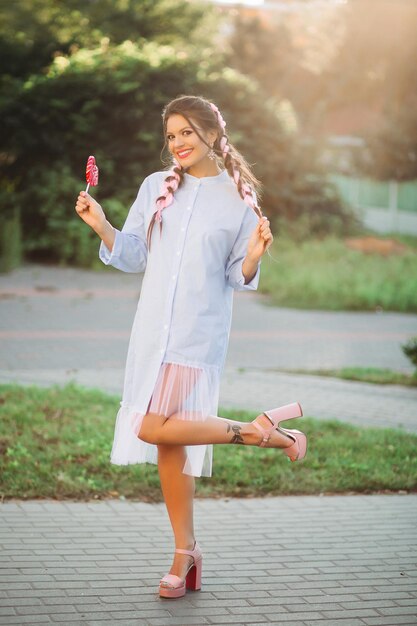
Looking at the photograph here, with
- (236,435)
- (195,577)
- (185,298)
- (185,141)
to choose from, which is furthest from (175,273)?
(195,577)

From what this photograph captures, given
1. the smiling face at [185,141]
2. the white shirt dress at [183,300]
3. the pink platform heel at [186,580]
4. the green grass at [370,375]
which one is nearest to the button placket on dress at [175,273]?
the white shirt dress at [183,300]

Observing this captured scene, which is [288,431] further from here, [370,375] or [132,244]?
[370,375]

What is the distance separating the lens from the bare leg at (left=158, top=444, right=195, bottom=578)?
4312mm

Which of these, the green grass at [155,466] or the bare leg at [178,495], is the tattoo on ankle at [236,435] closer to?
the bare leg at [178,495]

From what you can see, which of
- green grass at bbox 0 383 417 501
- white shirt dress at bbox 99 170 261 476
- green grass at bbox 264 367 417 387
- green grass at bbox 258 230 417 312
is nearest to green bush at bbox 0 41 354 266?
green grass at bbox 258 230 417 312

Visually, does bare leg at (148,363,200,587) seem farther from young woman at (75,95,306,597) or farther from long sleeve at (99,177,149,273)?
long sleeve at (99,177,149,273)

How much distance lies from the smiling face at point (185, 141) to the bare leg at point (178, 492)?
116cm

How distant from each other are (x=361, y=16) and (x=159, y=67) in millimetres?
18611

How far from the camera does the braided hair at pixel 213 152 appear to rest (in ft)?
14.0

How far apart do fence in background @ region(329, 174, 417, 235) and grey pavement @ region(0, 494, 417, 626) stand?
95.8 feet

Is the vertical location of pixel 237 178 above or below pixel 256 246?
above

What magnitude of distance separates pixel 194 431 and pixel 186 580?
68cm

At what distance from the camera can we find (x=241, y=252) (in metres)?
4.30

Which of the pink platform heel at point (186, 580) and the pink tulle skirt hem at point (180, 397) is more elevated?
the pink tulle skirt hem at point (180, 397)
